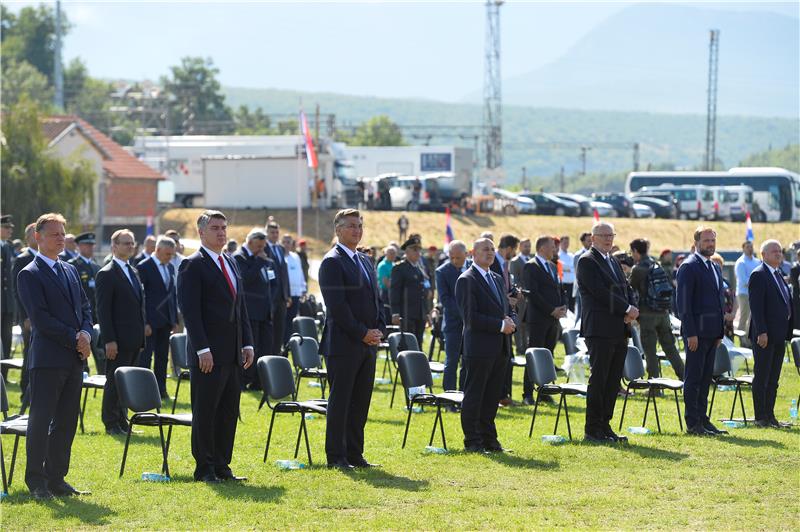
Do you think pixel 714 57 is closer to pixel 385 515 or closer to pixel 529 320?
pixel 529 320

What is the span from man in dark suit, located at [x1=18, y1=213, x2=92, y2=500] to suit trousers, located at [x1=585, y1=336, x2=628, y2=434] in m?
4.72

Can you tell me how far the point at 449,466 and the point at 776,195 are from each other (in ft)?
184

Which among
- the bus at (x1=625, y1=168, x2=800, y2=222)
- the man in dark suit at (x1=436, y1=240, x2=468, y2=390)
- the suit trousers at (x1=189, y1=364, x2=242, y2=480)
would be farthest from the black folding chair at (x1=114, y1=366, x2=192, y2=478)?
the bus at (x1=625, y1=168, x2=800, y2=222)

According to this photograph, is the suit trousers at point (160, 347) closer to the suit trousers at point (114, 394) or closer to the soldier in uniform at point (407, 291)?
the suit trousers at point (114, 394)

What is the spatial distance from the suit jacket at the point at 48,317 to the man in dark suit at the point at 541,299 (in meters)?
6.60

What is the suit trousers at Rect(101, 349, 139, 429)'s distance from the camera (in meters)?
11.7

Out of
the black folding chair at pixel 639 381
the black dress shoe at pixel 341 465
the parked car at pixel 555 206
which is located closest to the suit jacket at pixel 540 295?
the black folding chair at pixel 639 381

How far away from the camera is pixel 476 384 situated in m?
10.9

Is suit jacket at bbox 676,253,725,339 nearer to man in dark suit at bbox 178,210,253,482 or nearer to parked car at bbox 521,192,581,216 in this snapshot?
man in dark suit at bbox 178,210,253,482

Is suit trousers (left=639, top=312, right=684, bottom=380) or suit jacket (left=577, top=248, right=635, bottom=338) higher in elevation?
suit jacket (left=577, top=248, right=635, bottom=338)

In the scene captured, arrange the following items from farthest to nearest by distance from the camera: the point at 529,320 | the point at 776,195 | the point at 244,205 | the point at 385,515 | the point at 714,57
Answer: the point at 714,57 → the point at 776,195 → the point at 244,205 → the point at 529,320 → the point at 385,515

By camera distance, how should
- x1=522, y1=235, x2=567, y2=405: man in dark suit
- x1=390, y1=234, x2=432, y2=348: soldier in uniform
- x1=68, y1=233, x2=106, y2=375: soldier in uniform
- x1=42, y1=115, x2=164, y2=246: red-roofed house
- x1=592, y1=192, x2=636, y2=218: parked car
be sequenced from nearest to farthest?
x1=68, y1=233, x2=106, y2=375: soldier in uniform, x1=522, y1=235, x2=567, y2=405: man in dark suit, x1=390, y1=234, x2=432, y2=348: soldier in uniform, x1=42, y1=115, x2=164, y2=246: red-roofed house, x1=592, y1=192, x2=636, y2=218: parked car

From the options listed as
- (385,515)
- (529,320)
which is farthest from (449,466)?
(529,320)

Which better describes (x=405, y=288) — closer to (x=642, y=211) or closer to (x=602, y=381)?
(x=602, y=381)
